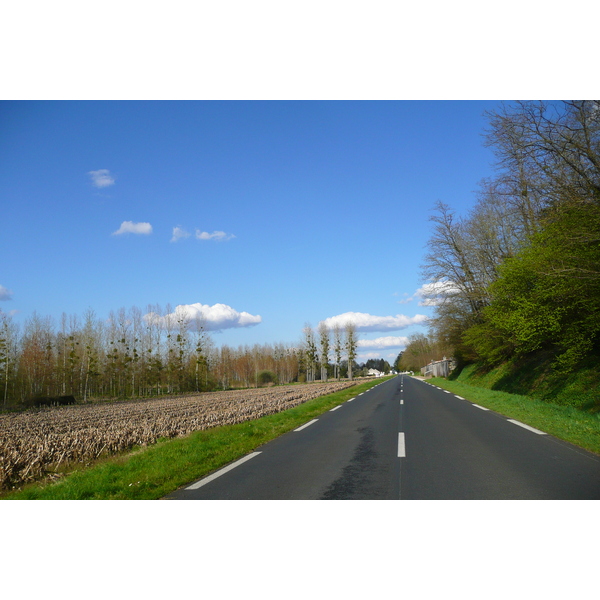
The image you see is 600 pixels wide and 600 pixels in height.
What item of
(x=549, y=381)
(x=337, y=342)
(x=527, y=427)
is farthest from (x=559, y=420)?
(x=337, y=342)

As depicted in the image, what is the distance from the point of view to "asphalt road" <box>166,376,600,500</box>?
A: 17.5 feet

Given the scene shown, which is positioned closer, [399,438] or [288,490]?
[288,490]

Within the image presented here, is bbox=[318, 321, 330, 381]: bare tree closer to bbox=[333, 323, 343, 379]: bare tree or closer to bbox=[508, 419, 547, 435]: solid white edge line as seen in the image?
bbox=[333, 323, 343, 379]: bare tree

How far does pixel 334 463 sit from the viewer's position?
7.18 metres

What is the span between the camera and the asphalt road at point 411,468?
210 inches

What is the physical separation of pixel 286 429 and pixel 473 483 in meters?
6.90

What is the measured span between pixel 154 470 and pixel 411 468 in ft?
13.8

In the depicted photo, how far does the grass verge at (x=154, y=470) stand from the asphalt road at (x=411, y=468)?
379mm

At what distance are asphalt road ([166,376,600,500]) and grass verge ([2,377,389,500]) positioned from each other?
0.38 meters

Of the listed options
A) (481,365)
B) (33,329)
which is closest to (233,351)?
(33,329)

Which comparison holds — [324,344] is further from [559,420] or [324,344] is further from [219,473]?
[219,473]

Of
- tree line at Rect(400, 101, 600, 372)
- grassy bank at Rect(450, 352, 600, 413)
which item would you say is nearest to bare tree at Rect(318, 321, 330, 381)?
grassy bank at Rect(450, 352, 600, 413)

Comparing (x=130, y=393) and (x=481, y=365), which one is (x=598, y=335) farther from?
(x=130, y=393)

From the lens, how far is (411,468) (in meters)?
6.66
